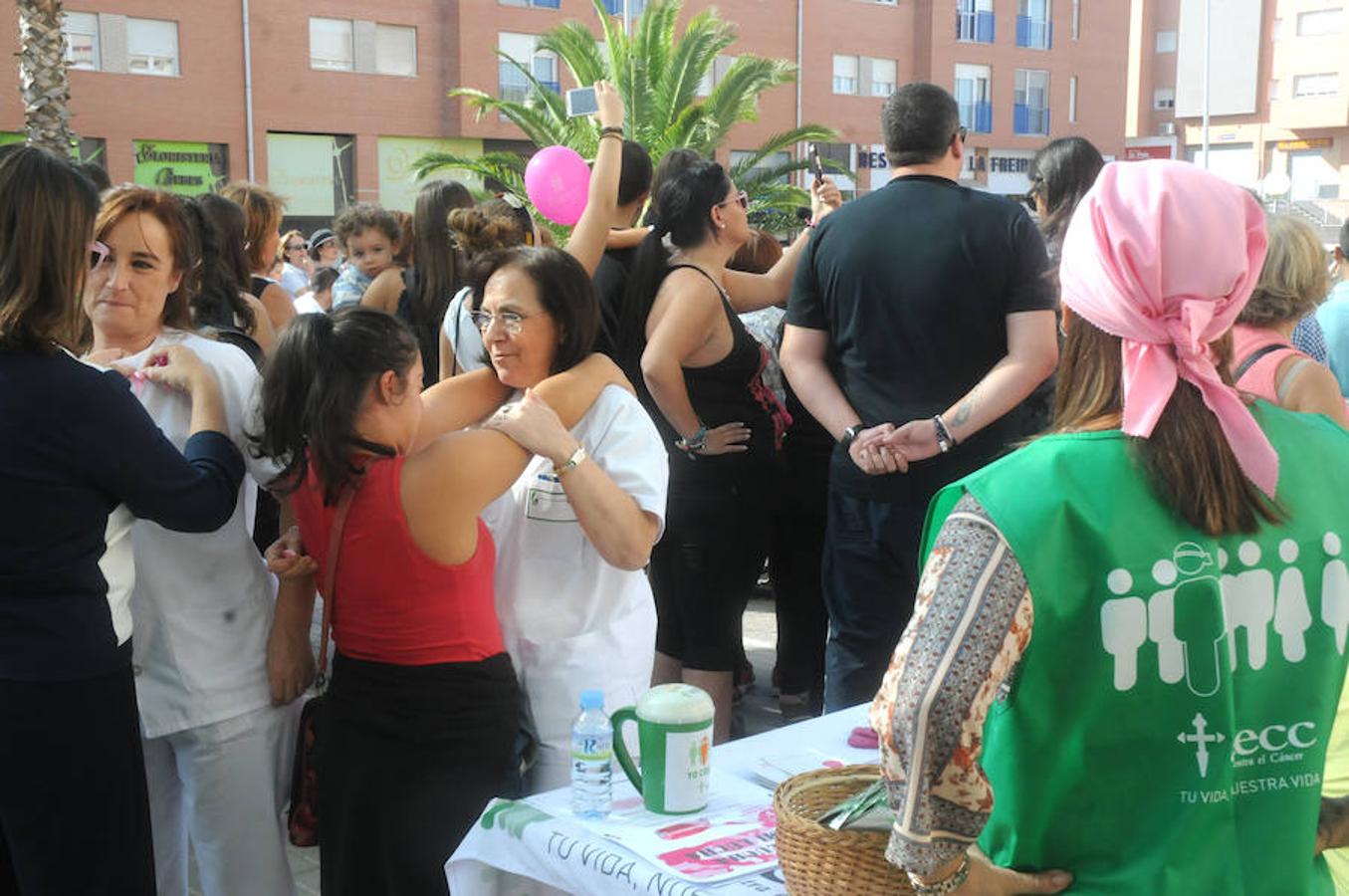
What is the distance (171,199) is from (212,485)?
79 cm

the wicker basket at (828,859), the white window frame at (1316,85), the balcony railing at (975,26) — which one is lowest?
the wicker basket at (828,859)

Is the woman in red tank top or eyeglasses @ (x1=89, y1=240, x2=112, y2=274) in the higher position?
eyeglasses @ (x1=89, y1=240, x2=112, y2=274)

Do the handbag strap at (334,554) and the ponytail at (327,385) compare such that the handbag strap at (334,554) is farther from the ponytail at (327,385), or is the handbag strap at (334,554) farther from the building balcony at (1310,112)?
the building balcony at (1310,112)

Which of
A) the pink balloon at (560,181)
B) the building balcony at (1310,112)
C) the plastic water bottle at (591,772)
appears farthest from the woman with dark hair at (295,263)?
the building balcony at (1310,112)

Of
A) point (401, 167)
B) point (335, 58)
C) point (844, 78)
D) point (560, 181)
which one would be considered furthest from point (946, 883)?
point (844, 78)

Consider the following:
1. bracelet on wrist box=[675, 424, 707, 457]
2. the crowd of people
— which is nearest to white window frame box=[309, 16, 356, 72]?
the crowd of people

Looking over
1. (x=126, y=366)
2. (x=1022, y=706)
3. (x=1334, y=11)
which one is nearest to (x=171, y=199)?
(x=126, y=366)

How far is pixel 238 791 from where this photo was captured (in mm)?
2748

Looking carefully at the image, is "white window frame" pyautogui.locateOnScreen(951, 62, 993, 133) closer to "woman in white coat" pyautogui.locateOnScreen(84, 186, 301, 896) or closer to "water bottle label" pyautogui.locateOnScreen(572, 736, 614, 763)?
"woman in white coat" pyautogui.locateOnScreen(84, 186, 301, 896)

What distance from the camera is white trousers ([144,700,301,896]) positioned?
8.95 ft

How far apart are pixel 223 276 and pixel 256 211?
49.7 inches

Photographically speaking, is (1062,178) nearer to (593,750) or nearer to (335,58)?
(593,750)

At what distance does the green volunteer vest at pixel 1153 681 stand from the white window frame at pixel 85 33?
93.9ft

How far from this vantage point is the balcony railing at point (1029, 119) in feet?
133
